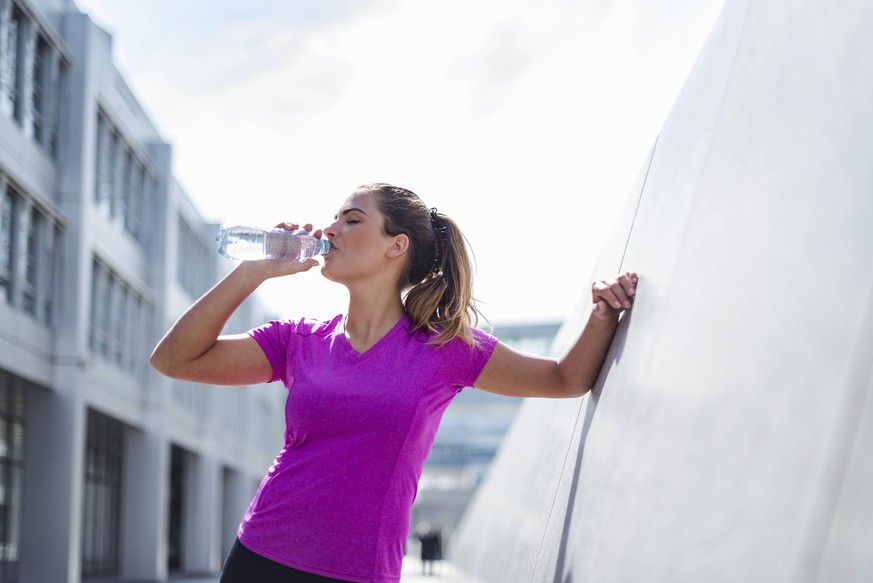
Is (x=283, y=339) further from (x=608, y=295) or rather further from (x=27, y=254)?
(x=27, y=254)

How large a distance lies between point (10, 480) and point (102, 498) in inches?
263

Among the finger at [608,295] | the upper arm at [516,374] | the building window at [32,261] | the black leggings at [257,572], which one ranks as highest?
the building window at [32,261]

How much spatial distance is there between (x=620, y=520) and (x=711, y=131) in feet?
3.13

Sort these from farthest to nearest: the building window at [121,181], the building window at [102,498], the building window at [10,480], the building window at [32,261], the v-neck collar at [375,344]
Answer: the building window at [102,498], the building window at [121,181], the building window at [10,480], the building window at [32,261], the v-neck collar at [375,344]

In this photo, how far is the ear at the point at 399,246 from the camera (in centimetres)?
334

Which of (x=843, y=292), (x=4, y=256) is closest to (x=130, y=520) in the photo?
(x=4, y=256)

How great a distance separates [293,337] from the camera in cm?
322

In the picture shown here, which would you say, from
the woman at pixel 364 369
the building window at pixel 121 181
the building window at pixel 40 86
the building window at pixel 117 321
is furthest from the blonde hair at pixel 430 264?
the building window at pixel 117 321

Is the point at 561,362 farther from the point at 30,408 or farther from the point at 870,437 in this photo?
the point at 30,408

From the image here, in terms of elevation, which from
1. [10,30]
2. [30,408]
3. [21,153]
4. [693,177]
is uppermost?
[10,30]

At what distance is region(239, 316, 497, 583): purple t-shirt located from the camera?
9.14 feet

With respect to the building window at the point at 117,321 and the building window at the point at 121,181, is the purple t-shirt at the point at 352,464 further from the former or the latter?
the building window at the point at 117,321

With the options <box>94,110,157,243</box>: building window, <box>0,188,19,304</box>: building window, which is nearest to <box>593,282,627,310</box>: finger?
<box>0,188,19,304</box>: building window

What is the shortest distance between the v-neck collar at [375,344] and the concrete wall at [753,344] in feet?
2.02
